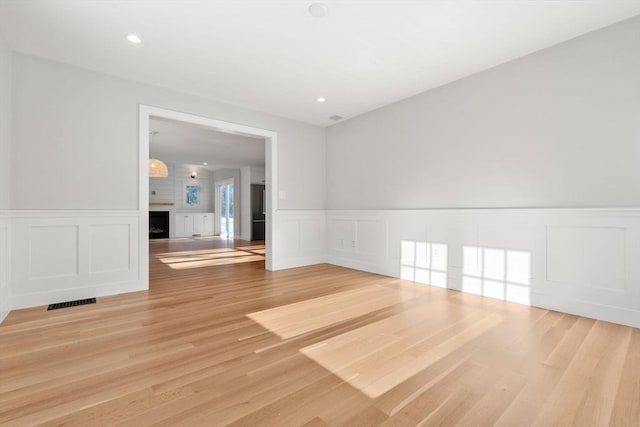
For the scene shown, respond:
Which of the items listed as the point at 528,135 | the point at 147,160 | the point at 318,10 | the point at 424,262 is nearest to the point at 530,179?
the point at 528,135

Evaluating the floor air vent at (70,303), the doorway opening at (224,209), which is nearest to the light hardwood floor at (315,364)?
the floor air vent at (70,303)

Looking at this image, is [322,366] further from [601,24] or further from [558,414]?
[601,24]

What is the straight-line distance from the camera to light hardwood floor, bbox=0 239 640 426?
1.33 metres

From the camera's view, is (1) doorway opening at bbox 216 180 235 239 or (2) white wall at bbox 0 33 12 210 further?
(1) doorway opening at bbox 216 180 235 239

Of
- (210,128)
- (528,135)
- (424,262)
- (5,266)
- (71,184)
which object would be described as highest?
(210,128)

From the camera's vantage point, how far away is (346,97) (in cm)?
409

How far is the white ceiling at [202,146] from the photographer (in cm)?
610

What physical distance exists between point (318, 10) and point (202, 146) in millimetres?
6039

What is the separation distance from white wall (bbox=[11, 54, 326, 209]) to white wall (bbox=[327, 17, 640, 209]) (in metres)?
3.17

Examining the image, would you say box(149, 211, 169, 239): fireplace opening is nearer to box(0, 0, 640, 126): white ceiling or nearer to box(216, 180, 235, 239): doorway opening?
box(216, 180, 235, 239): doorway opening

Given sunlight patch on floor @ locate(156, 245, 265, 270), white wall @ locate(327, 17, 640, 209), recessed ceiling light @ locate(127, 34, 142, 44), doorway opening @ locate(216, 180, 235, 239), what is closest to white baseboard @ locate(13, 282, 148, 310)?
sunlight patch on floor @ locate(156, 245, 265, 270)

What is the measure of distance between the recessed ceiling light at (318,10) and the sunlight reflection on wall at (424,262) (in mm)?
2862

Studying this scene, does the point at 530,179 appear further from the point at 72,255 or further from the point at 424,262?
the point at 72,255

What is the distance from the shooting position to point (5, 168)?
271 cm
